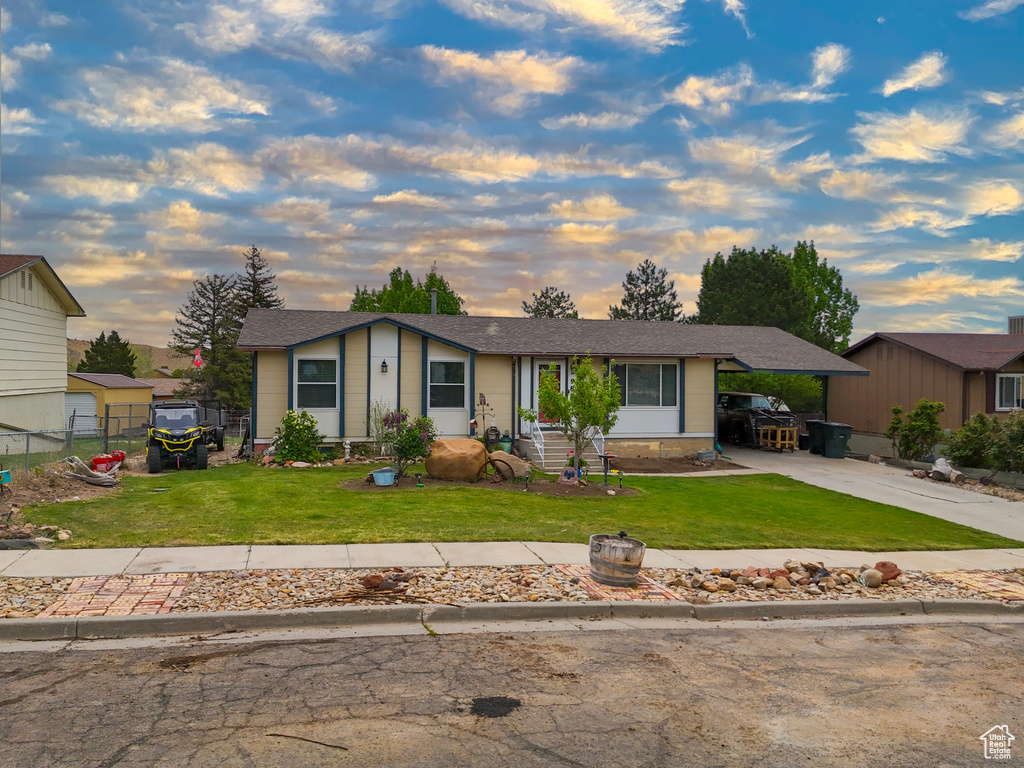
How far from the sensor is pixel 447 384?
2116 centimetres

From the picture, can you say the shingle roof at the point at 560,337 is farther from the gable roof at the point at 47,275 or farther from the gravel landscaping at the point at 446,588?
the gravel landscaping at the point at 446,588

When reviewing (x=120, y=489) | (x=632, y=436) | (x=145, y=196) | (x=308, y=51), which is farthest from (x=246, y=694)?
(x=145, y=196)

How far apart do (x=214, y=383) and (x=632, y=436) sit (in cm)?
4690

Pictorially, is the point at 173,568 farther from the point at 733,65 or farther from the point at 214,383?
the point at 214,383

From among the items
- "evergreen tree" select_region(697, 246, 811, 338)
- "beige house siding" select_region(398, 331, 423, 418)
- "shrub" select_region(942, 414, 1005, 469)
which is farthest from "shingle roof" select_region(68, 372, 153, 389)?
"shrub" select_region(942, 414, 1005, 469)

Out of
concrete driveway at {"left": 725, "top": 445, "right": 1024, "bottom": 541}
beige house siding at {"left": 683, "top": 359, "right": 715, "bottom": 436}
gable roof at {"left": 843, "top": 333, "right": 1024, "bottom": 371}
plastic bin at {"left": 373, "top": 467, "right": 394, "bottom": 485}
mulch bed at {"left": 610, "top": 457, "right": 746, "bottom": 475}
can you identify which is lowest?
concrete driveway at {"left": 725, "top": 445, "right": 1024, "bottom": 541}

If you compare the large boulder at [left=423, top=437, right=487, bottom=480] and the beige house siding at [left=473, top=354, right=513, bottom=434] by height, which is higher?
the beige house siding at [left=473, top=354, right=513, bottom=434]

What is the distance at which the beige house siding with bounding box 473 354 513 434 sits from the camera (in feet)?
70.3

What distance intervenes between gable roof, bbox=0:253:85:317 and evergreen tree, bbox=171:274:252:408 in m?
32.0

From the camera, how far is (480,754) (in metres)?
4.24

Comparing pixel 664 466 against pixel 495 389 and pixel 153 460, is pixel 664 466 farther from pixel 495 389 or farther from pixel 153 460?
pixel 153 460

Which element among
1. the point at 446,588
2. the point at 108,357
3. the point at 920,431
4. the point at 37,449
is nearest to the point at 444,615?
the point at 446,588

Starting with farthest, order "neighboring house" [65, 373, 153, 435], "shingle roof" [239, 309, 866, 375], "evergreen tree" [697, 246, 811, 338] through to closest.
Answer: "evergreen tree" [697, 246, 811, 338] < "neighboring house" [65, 373, 153, 435] < "shingle roof" [239, 309, 866, 375]

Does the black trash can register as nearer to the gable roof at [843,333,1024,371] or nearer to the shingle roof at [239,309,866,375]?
the shingle roof at [239,309,866,375]
